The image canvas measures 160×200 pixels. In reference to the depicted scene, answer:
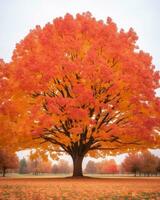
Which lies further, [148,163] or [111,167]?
[111,167]

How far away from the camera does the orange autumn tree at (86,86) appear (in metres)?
20.2

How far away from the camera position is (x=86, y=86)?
21.5 meters

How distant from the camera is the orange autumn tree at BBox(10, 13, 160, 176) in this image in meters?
20.2

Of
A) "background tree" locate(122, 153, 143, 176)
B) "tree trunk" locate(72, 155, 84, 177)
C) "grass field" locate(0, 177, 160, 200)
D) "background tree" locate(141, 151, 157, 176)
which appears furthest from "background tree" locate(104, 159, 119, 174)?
"grass field" locate(0, 177, 160, 200)

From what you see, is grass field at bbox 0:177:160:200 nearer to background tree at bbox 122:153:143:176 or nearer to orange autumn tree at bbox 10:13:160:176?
orange autumn tree at bbox 10:13:160:176

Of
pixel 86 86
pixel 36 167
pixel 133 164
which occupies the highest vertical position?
pixel 86 86

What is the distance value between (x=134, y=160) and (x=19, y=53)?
51229 mm

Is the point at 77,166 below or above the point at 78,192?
above

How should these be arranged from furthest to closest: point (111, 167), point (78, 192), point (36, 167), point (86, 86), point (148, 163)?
1. point (111, 167)
2. point (36, 167)
3. point (148, 163)
4. point (86, 86)
5. point (78, 192)

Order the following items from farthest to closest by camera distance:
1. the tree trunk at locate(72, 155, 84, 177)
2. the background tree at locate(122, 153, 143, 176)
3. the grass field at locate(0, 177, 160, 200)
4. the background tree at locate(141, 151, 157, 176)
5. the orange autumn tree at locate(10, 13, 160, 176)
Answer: the background tree at locate(122, 153, 143, 176)
the background tree at locate(141, 151, 157, 176)
the tree trunk at locate(72, 155, 84, 177)
the orange autumn tree at locate(10, 13, 160, 176)
the grass field at locate(0, 177, 160, 200)

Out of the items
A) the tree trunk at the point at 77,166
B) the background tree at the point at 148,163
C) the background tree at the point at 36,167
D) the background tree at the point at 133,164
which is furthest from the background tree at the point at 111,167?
the tree trunk at the point at 77,166

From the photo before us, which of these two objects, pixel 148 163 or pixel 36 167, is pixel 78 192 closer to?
pixel 148 163

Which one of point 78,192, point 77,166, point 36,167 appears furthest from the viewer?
point 36,167

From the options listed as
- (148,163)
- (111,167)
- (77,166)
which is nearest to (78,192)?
(77,166)
